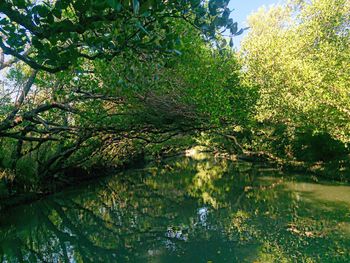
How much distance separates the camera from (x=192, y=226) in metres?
14.1

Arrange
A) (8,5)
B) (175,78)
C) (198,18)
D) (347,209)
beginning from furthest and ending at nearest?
(175,78)
(347,209)
(198,18)
(8,5)

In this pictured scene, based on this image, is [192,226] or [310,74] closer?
[192,226]

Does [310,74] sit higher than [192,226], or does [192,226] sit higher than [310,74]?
[310,74]

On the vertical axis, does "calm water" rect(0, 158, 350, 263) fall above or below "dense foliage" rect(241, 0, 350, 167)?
below

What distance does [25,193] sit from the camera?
2344 cm

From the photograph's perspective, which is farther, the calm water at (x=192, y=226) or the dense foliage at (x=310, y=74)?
the dense foliage at (x=310, y=74)

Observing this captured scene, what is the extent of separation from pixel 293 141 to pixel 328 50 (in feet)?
32.4

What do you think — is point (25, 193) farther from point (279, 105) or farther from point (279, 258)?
point (279, 258)

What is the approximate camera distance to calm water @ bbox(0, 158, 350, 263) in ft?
35.5

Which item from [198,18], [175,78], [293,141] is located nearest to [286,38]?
[293,141]

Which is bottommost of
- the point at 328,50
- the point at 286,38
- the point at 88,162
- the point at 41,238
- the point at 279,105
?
the point at 41,238

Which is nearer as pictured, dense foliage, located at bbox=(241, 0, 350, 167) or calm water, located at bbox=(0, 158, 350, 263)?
calm water, located at bbox=(0, 158, 350, 263)

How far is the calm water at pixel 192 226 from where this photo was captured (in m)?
10.8

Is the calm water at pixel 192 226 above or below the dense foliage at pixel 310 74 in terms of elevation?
below
